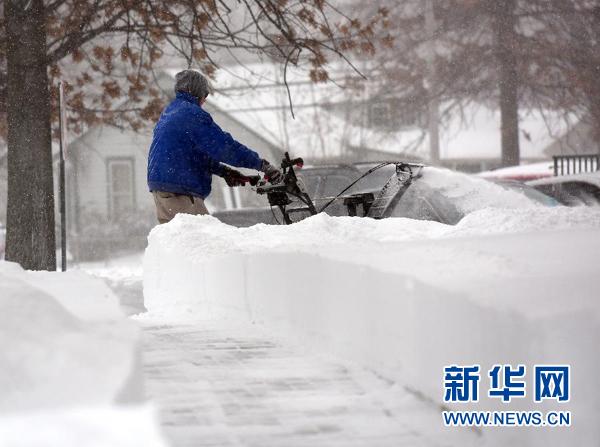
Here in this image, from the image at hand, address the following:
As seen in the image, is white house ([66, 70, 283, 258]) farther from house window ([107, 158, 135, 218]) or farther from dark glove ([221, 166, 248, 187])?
dark glove ([221, 166, 248, 187])

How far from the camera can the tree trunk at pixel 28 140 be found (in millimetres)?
11648

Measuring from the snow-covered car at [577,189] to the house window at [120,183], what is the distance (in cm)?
2636

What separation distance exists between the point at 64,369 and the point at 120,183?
34272 millimetres

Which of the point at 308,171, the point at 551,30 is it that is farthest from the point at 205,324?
the point at 551,30

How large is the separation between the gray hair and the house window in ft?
91.9

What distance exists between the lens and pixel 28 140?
11727mm

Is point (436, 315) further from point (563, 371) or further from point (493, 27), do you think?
point (493, 27)

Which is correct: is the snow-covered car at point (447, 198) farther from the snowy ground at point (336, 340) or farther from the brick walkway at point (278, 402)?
the brick walkway at point (278, 402)

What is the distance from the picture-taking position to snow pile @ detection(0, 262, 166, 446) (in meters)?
3.19

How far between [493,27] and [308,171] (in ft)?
56.7

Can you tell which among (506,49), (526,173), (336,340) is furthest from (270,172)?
(506,49)

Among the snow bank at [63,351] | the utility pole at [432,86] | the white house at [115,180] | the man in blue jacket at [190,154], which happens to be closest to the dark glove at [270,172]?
the man in blue jacket at [190,154]

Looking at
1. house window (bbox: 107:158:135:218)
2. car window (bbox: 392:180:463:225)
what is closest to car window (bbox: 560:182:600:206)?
car window (bbox: 392:180:463:225)

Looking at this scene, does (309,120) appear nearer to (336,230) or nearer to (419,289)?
(336,230)
